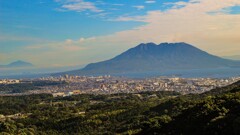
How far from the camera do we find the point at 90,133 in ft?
172

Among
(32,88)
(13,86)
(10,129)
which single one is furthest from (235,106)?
(13,86)

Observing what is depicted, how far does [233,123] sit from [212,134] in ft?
4.44

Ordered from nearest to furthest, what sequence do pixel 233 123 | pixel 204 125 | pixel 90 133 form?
pixel 233 123
pixel 204 125
pixel 90 133

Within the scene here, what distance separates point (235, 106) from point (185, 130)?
176 inches

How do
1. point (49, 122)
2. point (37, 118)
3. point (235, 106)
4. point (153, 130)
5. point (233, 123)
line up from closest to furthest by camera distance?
point (233, 123) → point (235, 106) → point (153, 130) → point (49, 122) → point (37, 118)

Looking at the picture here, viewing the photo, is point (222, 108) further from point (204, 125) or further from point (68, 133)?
point (68, 133)

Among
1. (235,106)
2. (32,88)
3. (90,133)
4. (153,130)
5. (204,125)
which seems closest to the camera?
(204,125)

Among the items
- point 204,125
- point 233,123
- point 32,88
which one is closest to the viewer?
point 233,123

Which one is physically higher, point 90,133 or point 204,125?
point 204,125

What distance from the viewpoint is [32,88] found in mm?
177375

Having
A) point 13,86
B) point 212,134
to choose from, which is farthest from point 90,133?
point 13,86

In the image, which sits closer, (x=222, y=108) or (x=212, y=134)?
(x=212, y=134)

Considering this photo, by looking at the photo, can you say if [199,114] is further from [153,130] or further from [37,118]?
[37,118]

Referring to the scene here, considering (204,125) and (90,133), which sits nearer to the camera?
(204,125)
